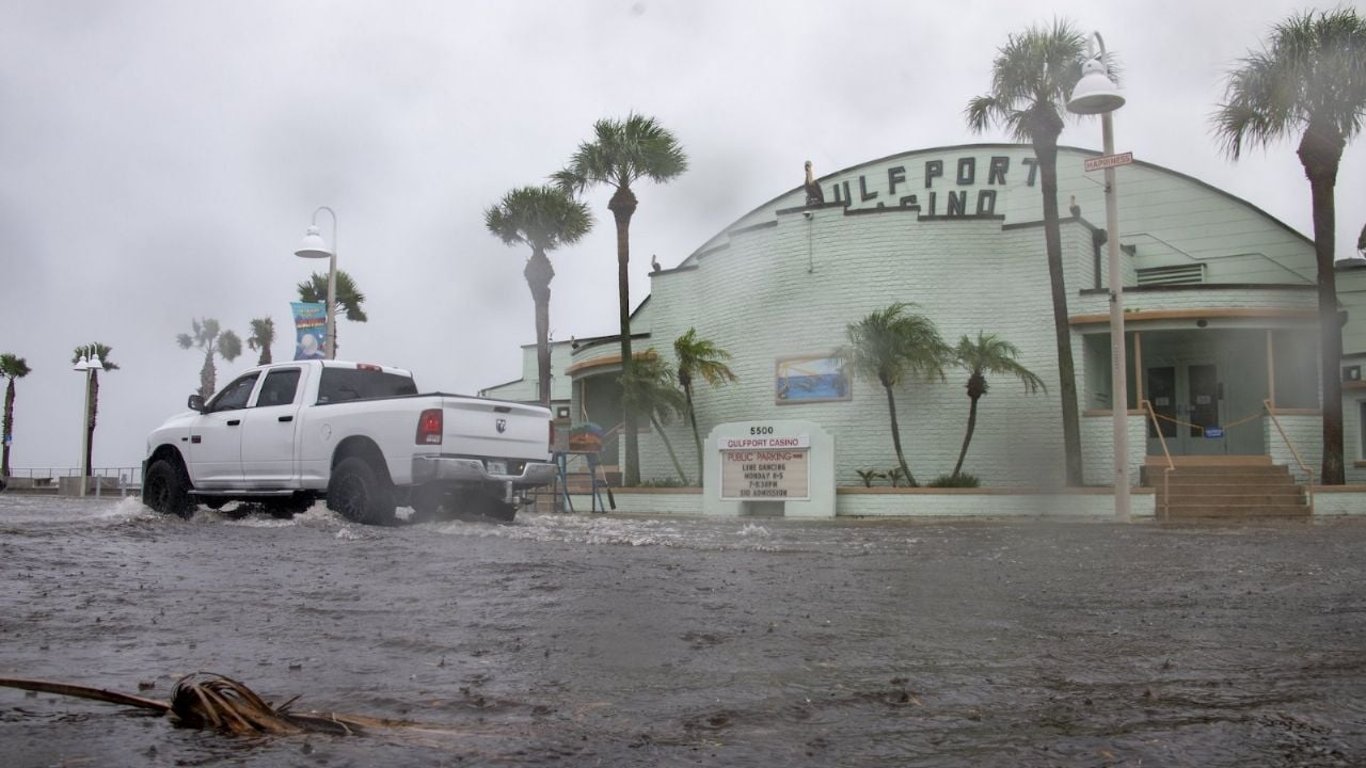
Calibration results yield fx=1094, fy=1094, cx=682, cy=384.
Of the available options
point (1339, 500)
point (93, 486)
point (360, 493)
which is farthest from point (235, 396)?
point (93, 486)

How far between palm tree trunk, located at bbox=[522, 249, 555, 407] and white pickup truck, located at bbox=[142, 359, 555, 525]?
713 inches

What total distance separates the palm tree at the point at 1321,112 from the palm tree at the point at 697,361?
937 cm

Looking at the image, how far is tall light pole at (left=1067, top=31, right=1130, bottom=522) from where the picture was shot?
13.2 meters

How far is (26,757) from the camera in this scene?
2502mm

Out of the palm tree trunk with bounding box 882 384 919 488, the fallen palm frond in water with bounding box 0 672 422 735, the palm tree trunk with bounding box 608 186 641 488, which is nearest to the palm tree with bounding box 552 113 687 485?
the palm tree trunk with bounding box 608 186 641 488

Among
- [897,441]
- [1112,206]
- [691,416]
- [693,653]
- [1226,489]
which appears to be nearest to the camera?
[693,653]

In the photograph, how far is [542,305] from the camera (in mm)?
30828

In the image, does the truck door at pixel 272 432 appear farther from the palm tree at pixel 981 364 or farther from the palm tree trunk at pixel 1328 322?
the palm tree trunk at pixel 1328 322

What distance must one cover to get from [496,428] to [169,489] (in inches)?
158

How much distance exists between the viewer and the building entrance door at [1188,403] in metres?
21.1

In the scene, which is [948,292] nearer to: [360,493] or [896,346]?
[360,493]

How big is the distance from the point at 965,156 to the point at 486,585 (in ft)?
77.4

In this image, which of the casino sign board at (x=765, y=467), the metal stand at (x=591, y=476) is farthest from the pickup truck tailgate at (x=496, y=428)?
the casino sign board at (x=765, y=467)

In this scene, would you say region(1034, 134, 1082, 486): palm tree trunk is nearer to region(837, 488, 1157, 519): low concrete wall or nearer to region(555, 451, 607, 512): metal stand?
region(837, 488, 1157, 519): low concrete wall
